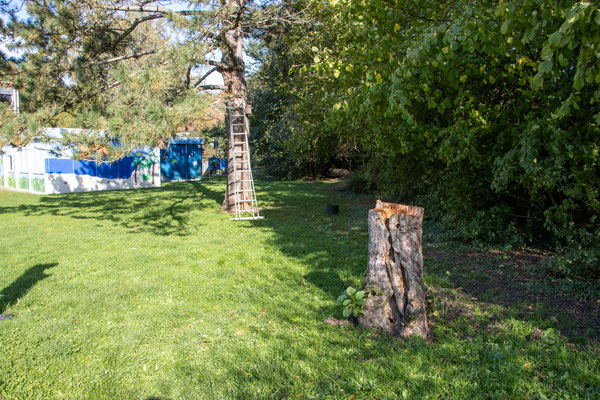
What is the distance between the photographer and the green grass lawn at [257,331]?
2988mm

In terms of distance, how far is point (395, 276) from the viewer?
393 cm

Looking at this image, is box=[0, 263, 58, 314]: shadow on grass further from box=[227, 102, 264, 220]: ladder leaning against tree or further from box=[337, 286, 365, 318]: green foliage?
box=[227, 102, 264, 220]: ladder leaning against tree

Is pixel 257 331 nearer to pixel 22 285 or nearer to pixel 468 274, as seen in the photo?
pixel 468 274

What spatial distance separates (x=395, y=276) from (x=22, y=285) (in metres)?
4.70

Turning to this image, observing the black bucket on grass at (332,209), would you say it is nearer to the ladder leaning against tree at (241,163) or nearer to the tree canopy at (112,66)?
the ladder leaning against tree at (241,163)

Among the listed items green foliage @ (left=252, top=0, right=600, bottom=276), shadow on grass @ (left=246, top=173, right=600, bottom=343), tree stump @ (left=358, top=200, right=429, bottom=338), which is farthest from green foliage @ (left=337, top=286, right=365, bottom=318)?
green foliage @ (left=252, top=0, right=600, bottom=276)

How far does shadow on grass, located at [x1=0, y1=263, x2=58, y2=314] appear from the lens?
468 centimetres

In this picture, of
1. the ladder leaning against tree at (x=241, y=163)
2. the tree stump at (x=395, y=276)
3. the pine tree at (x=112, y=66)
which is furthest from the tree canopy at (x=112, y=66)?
the tree stump at (x=395, y=276)

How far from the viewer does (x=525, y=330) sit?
3773 mm

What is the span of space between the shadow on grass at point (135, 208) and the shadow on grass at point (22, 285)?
2917 millimetres

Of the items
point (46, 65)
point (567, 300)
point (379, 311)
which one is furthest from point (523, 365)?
point (46, 65)

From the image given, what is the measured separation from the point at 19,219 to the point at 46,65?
476 cm

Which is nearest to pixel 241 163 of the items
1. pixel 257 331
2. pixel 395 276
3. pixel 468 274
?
pixel 468 274

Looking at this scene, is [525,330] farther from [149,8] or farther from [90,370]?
[149,8]
